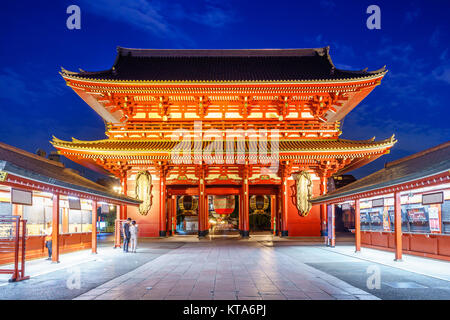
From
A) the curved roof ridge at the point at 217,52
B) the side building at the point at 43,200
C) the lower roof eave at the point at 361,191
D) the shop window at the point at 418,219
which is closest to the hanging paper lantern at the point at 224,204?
the curved roof ridge at the point at 217,52

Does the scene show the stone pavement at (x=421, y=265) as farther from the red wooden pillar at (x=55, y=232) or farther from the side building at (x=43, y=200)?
the red wooden pillar at (x=55, y=232)

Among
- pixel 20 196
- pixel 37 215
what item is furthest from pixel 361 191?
pixel 37 215

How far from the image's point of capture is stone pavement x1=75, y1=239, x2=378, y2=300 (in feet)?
24.2

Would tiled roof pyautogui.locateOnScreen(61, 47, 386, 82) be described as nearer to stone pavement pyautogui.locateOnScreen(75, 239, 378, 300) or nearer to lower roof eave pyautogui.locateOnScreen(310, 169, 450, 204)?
lower roof eave pyautogui.locateOnScreen(310, 169, 450, 204)

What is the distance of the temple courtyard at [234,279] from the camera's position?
7.46 meters

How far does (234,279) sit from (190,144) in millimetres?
14545

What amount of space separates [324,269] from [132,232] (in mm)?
9558

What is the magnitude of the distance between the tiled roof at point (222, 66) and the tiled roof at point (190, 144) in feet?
15.5

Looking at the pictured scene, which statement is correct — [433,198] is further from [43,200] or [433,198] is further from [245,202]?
[43,200]

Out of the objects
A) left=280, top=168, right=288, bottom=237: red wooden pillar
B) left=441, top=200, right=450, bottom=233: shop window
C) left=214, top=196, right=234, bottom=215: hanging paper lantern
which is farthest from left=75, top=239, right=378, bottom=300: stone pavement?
left=214, top=196, right=234, bottom=215: hanging paper lantern

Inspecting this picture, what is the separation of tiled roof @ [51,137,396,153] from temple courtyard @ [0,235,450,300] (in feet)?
28.7

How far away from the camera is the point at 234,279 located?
922 centimetres
